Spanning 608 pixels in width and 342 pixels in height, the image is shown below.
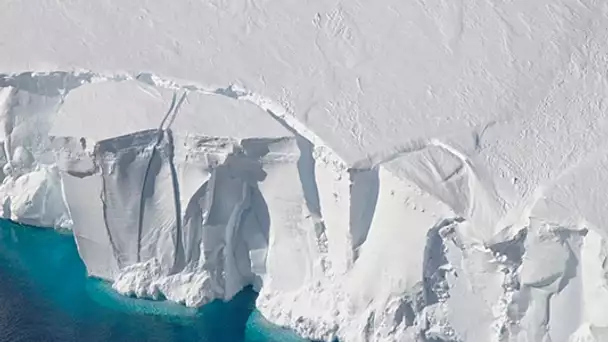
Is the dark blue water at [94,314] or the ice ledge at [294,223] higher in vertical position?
the ice ledge at [294,223]

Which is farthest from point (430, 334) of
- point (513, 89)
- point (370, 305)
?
point (513, 89)

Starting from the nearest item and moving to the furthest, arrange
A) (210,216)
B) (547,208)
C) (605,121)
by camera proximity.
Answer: (547,208)
(605,121)
(210,216)

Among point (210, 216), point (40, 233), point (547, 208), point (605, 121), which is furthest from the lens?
point (40, 233)

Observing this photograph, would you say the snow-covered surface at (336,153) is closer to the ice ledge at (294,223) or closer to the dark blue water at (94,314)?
the ice ledge at (294,223)

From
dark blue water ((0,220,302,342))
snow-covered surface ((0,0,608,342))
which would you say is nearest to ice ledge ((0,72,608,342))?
snow-covered surface ((0,0,608,342))

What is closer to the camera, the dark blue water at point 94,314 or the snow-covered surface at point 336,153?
the snow-covered surface at point 336,153

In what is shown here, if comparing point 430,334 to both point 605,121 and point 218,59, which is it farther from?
point 218,59

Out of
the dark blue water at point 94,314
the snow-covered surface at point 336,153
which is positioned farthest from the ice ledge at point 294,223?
the dark blue water at point 94,314
